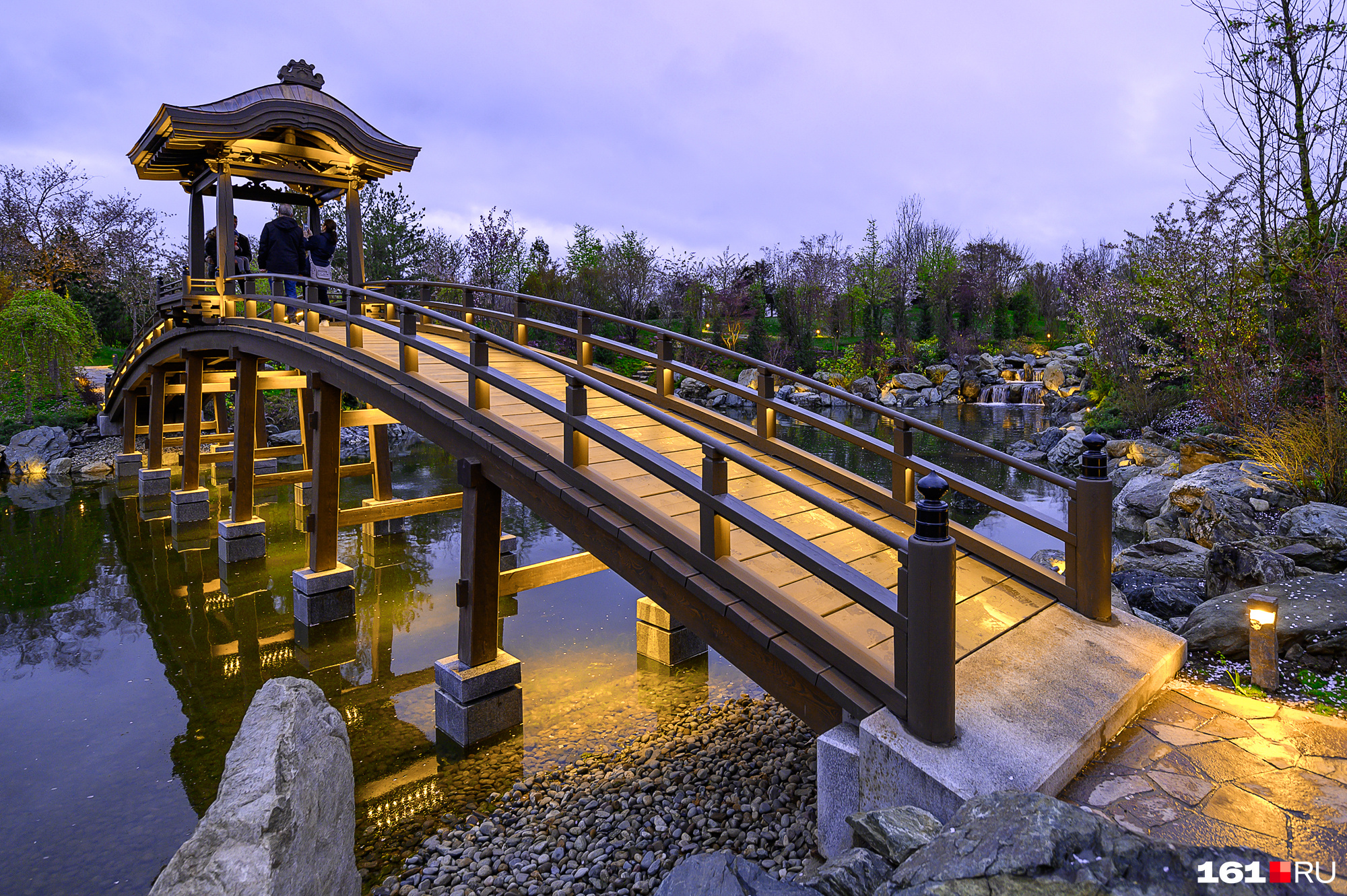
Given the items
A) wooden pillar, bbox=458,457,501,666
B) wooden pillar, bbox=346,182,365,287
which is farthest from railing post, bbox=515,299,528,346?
wooden pillar, bbox=346,182,365,287

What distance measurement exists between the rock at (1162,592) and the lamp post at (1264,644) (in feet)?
6.68

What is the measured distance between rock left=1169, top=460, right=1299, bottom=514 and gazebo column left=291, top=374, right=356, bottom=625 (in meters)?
11.1

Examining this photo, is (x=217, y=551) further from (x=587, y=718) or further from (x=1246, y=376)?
(x=1246, y=376)

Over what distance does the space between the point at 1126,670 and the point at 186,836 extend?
6235mm

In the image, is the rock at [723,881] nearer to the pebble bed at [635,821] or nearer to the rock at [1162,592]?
the pebble bed at [635,821]

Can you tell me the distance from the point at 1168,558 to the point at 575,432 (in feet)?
22.9

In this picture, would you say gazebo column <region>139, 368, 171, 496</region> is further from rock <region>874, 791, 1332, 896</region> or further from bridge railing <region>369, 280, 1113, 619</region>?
rock <region>874, 791, 1332, 896</region>

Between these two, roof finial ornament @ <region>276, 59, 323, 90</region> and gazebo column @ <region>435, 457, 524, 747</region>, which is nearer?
gazebo column @ <region>435, 457, 524, 747</region>

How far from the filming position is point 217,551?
1170 cm

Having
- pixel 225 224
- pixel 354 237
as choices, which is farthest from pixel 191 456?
pixel 354 237

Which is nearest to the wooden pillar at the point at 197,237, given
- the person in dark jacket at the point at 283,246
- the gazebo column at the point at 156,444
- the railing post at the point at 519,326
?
the person in dark jacket at the point at 283,246

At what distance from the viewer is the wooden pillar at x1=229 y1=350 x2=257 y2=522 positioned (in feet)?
35.3

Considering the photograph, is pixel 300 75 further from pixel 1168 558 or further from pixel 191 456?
pixel 1168 558

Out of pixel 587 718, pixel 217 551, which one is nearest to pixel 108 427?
pixel 217 551
